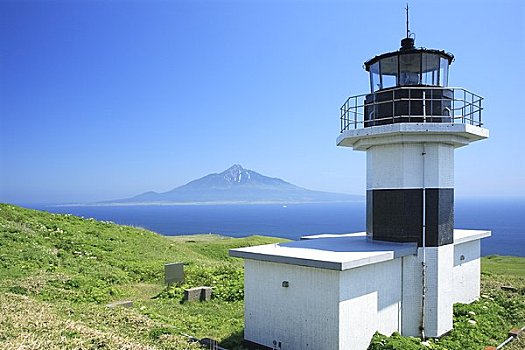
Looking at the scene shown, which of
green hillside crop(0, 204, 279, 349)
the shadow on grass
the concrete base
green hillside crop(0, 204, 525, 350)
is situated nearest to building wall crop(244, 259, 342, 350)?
the concrete base

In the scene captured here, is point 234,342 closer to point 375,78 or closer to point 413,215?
point 413,215

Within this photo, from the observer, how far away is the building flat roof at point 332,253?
30.5 ft

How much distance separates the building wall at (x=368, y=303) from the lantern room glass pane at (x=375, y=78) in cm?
527

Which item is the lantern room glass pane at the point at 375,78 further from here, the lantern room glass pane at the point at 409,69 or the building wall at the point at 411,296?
the building wall at the point at 411,296

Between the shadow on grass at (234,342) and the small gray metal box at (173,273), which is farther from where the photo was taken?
the small gray metal box at (173,273)

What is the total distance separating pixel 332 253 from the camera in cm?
1027

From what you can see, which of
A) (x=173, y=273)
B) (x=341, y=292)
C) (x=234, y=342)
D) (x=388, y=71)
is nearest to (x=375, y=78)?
(x=388, y=71)

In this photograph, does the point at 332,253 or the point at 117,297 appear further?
the point at 117,297

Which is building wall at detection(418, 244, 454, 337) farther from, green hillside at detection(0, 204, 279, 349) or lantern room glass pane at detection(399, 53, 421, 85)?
green hillside at detection(0, 204, 279, 349)

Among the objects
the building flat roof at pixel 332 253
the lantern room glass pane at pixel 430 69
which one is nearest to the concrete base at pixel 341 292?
the building flat roof at pixel 332 253

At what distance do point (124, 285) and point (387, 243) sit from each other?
1078 centimetres

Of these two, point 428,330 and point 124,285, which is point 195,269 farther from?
point 428,330

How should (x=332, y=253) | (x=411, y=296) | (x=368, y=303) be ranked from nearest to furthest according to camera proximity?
(x=368, y=303)
(x=332, y=253)
(x=411, y=296)

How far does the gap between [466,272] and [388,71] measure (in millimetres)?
7498
